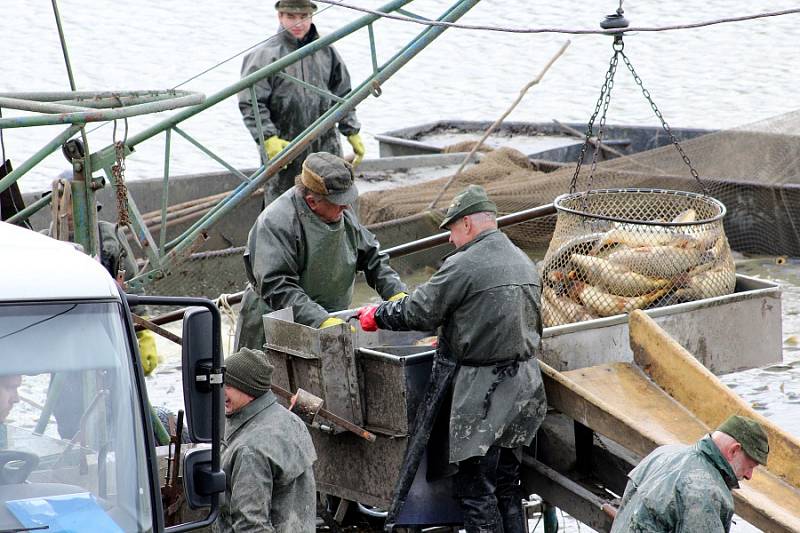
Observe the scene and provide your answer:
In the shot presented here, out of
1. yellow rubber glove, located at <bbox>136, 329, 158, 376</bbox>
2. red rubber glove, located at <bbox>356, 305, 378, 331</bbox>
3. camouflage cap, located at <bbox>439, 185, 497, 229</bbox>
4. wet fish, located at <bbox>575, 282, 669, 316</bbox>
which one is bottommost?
yellow rubber glove, located at <bbox>136, 329, 158, 376</bbox>

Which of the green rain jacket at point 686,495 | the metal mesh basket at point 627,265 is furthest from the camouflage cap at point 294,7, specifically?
the green rain jacket at point 686,495

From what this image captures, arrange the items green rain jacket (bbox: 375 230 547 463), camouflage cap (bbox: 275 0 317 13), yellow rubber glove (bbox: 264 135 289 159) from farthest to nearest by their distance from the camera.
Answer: camouflage cap (bbox: 275 0 317 13), yellow rubber glove (bbox: 264 135 289 159), green rain jacket (bbox: 375 230 547 463)

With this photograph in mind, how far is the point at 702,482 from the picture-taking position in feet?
16.6

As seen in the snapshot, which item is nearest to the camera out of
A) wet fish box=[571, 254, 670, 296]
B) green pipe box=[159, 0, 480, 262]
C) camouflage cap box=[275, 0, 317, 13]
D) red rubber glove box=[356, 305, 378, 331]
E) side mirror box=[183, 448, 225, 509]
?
side mirror box=[183, 448, 225, 509]

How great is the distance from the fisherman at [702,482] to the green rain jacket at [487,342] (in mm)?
1356

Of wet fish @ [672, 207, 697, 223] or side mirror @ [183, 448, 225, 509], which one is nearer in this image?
side mirror @ [183, 448, 225, 509]

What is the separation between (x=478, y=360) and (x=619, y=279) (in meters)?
1.32

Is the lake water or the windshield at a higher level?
the windshield

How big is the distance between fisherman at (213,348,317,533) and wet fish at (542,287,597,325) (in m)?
2.45

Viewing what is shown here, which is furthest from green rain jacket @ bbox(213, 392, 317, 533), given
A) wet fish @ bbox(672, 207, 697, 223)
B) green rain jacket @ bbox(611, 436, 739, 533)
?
wet fish @ bbox(672, 207, 697, 223)

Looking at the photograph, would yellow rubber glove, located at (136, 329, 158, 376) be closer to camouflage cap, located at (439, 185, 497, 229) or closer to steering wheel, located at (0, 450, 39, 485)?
camouflage cap, located at (439, 185, 497, 229)

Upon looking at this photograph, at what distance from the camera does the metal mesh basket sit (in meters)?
7.48

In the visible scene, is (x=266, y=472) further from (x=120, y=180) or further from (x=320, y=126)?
(x=320, y=126)

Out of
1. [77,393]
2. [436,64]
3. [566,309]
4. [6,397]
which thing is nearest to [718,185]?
[566,309]
